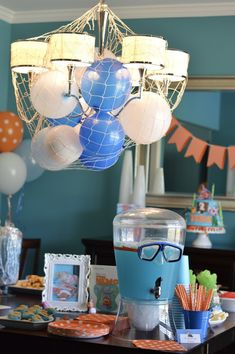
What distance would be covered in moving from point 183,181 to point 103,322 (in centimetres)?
282

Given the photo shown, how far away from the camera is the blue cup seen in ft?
9.20

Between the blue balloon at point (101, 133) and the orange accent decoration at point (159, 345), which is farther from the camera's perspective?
the blue balloon at point (101, 133)

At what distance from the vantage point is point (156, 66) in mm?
3100

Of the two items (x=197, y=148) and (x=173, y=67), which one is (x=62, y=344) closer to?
(x=173, y=67)

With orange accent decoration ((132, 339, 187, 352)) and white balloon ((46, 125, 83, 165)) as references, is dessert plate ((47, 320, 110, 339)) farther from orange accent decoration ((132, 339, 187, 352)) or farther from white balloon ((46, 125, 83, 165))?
white balloon ((46, 125, 83, 165))

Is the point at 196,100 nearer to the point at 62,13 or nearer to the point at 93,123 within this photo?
the point at 62,13

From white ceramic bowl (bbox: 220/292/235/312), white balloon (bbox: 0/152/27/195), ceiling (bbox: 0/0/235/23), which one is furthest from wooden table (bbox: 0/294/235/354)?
ceiling (bbox: 0/0/235/23)

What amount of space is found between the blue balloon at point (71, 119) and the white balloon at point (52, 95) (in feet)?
0.65

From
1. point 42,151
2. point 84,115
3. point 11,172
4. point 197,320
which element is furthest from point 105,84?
point 11,172

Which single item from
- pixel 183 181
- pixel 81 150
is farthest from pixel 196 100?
pixel 81 150

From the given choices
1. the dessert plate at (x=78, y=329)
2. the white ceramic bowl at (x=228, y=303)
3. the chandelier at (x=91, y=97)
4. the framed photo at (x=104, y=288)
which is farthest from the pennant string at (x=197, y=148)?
the dessert plate at (x=78, y=329)

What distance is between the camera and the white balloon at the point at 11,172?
5340mm

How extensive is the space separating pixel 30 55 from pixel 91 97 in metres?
0.39

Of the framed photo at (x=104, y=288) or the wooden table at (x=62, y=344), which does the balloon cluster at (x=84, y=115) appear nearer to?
the framed photo at (x=104, y=288)
